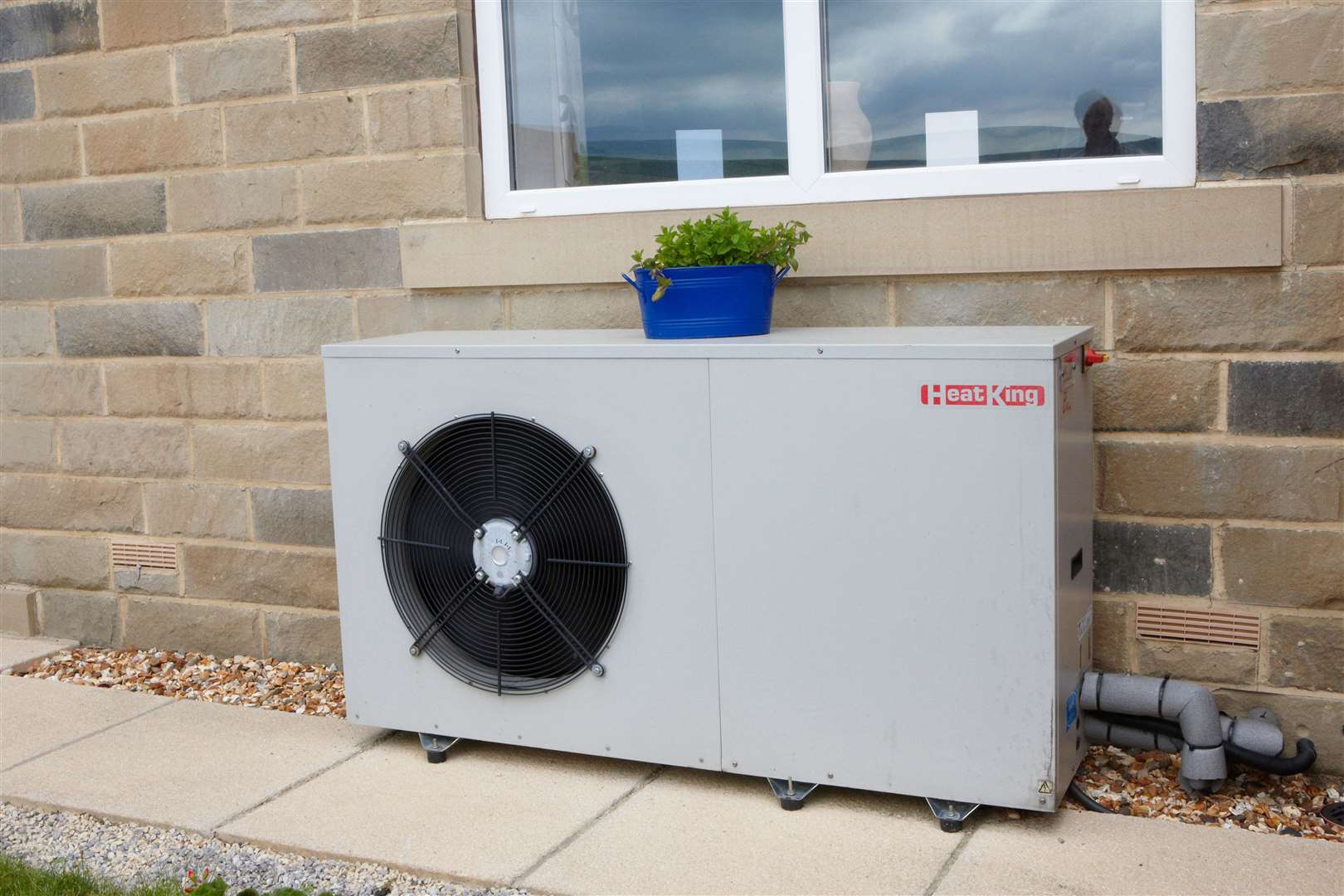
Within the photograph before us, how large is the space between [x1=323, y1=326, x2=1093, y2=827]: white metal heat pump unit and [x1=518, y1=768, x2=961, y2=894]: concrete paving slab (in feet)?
0.25

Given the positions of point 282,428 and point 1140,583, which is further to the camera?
point 282,428

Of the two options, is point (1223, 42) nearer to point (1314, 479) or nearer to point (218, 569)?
point (1314, 479)

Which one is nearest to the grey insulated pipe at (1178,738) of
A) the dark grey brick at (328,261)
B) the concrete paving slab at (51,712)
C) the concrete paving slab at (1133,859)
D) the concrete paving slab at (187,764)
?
the concrete paving slab at (1133,859)

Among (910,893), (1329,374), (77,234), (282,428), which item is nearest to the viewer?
(910,893)

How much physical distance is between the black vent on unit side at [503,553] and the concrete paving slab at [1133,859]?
3.15 feet

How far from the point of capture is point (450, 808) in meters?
3.04

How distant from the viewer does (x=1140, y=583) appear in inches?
126

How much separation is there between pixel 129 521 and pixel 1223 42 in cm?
351

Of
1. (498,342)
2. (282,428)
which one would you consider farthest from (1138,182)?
(282,428)

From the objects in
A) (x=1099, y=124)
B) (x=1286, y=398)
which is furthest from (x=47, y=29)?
(x=1286, y=398)

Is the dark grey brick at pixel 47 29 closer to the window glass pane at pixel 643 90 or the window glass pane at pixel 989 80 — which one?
the window glass pane at pixel 643 90

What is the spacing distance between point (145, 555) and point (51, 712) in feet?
2.32

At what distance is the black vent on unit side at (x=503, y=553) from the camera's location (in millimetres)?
3105

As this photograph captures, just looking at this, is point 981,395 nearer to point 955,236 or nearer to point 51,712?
point 955,236
